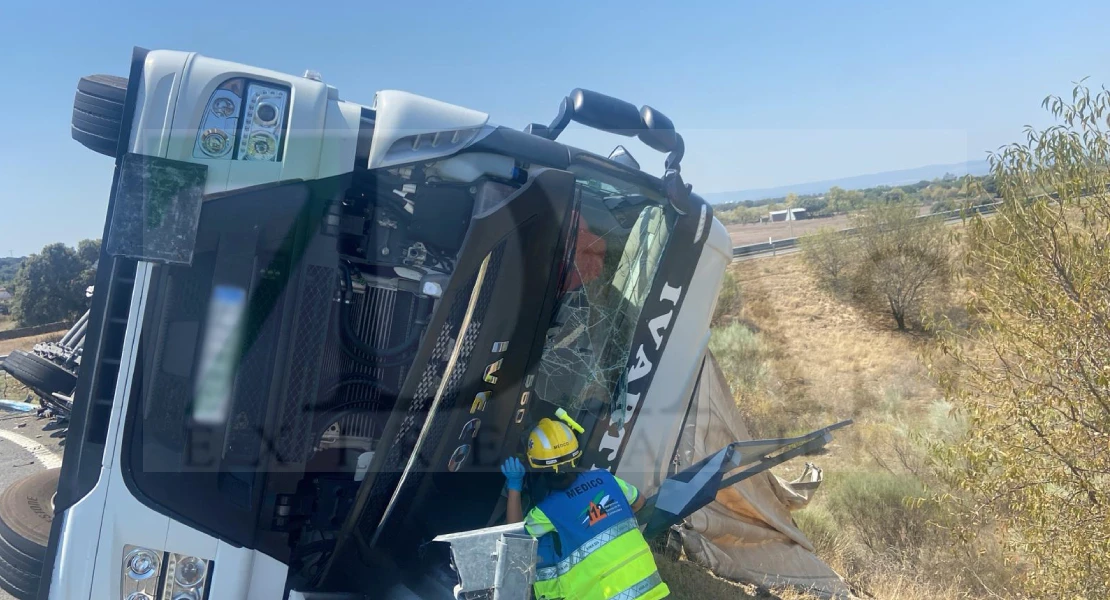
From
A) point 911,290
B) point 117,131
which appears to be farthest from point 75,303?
point 911,290

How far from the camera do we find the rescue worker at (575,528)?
2.99m

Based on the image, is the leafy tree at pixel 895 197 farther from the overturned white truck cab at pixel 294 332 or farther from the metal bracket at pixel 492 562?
the metal bracket at pixel 492 562

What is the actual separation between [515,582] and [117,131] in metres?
2.09

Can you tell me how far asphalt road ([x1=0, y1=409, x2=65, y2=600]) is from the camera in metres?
5.93

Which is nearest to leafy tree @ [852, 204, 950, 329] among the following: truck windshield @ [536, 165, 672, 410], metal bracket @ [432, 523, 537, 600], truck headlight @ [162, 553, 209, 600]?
truck windshield @ [536, 165, 672, 410]

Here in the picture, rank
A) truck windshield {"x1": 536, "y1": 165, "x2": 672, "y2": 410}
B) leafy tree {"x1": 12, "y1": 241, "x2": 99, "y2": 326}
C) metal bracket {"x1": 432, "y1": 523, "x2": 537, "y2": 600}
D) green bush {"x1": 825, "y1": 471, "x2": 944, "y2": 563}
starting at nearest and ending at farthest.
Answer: metal bracket {"x1": 432, "y1": 523, "x2": 537, "y2": 600} → truck windshield {"x1": 536, "y1": 165, "x2": 672, "y2": 410} → green bush {"x1": 825, "y1": 471, "x2": 944, "y2": 563} → leafy tree {"x1": 12, "y1": 241, "x2": 99, "y2": 326}

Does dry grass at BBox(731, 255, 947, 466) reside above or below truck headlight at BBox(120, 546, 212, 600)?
below

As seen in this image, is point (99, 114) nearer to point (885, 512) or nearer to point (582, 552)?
point (582, 552)

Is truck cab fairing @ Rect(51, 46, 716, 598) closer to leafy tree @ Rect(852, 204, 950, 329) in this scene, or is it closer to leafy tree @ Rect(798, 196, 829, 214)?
leafy tree @ Rect(852, 204, 950, 329)

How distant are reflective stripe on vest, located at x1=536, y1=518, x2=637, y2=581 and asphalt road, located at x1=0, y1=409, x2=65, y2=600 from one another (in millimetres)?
3749

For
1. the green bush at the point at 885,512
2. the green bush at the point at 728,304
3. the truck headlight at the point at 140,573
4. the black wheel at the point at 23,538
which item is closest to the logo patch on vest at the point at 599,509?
the truck headlight at the point at 140,573

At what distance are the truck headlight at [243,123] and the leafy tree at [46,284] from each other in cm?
1495

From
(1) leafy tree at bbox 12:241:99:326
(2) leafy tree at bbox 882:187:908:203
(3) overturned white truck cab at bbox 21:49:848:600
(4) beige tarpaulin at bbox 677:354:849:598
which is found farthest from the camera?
(2) leafy tree at bbox 882:187:908:203

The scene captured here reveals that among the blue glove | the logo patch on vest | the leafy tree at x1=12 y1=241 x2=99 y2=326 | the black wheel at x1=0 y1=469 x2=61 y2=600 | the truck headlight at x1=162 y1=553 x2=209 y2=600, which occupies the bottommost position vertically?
the leafy tree at x1=12 y1=241 x2=99 y2=326
